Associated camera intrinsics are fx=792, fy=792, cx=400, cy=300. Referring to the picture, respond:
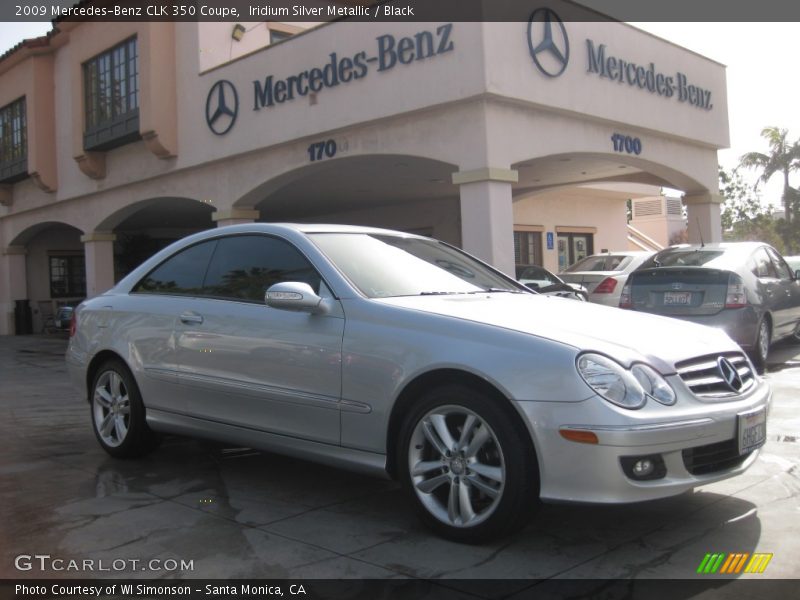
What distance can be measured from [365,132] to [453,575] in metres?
10.1

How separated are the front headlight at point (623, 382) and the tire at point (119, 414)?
10.9 ft

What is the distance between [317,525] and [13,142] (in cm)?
2263

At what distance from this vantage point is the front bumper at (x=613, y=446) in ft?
10.9

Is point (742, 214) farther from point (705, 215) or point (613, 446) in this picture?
point (613, 446)

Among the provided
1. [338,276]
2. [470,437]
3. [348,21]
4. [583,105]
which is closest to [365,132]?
[348,21]

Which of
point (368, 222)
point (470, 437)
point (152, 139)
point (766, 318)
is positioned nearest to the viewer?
point (470, 437)

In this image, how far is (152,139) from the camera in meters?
16.5

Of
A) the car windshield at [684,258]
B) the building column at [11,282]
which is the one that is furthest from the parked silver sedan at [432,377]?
the building column at [11,282]

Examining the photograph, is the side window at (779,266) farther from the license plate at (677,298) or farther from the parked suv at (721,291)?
the license plate at (677,298)

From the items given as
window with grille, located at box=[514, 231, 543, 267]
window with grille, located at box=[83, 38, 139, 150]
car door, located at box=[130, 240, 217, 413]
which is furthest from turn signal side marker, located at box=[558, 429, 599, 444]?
window with grille, located at box=[514, 231, 543, 267]

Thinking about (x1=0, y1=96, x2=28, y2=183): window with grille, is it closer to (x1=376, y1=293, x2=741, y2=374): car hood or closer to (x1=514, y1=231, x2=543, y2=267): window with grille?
(x1=514, y1=231, x2=543, y2=267): window with grille

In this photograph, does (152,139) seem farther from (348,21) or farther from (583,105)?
(583,105)

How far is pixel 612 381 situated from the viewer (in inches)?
135

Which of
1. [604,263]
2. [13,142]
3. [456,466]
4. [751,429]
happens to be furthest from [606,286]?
[13,142]
